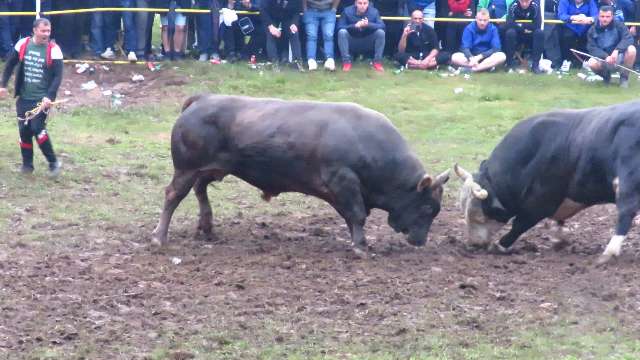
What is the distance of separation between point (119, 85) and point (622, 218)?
1057 centimetres

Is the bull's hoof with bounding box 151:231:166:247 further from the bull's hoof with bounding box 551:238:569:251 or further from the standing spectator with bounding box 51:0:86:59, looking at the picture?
the standing spectator with bounding box 51:0:86:59

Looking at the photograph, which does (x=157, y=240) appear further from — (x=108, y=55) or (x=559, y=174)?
(x=108, y=55)

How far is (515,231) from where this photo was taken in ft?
39.3

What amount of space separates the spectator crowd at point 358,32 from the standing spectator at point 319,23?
0.02 m

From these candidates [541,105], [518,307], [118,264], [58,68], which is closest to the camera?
[518,307]

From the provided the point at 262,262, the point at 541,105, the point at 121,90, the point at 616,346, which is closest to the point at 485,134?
the point at 541,105

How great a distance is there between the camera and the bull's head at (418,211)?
38.3ft

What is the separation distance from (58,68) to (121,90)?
5.45m

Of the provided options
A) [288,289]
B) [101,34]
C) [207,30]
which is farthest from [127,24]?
[288,289]

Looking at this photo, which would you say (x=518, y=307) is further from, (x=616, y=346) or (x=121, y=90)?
(x=121, y=90)

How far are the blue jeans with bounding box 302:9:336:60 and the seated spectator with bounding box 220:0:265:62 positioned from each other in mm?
828

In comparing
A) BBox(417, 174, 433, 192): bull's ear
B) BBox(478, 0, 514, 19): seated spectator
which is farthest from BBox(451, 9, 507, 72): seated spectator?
BBox(417, 174, 433, 192): bull's ear

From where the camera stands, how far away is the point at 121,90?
19266 millimetres

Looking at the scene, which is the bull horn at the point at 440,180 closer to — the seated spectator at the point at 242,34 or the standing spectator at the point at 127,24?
the seated spectator at the point at 242,34
